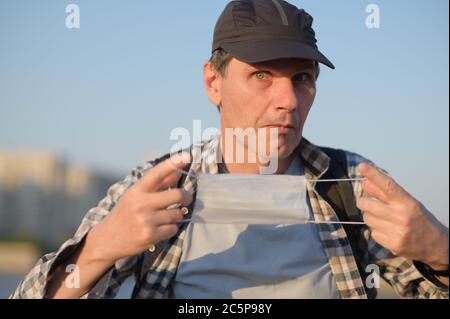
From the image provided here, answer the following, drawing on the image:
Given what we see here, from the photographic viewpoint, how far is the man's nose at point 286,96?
2800 mm

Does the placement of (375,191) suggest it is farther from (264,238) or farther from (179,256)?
(179,256)

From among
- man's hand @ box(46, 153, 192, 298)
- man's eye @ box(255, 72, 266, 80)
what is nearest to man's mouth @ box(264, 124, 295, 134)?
man's eye @ box(255, 72, 266, 80)

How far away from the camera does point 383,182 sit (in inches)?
88.1

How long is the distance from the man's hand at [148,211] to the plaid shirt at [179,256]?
342 millimetres

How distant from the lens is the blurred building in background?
58.3 meters

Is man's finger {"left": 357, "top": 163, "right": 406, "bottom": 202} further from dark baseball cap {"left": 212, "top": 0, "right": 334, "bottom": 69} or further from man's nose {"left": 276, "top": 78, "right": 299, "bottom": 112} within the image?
dark baseball cap {"left": 212, "top": 0, "right": 334, "bottom": 69}

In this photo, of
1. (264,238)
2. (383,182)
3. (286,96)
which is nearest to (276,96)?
(286,96)

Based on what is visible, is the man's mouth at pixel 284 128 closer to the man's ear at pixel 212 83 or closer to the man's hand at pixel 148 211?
the man's ear at pixel 212 83

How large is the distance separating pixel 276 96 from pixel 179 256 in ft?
2.95

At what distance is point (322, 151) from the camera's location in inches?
125

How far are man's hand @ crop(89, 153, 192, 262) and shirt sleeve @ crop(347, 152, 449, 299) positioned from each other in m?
1.20

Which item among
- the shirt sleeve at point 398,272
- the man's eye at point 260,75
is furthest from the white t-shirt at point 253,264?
the man's eye at point 260,75
